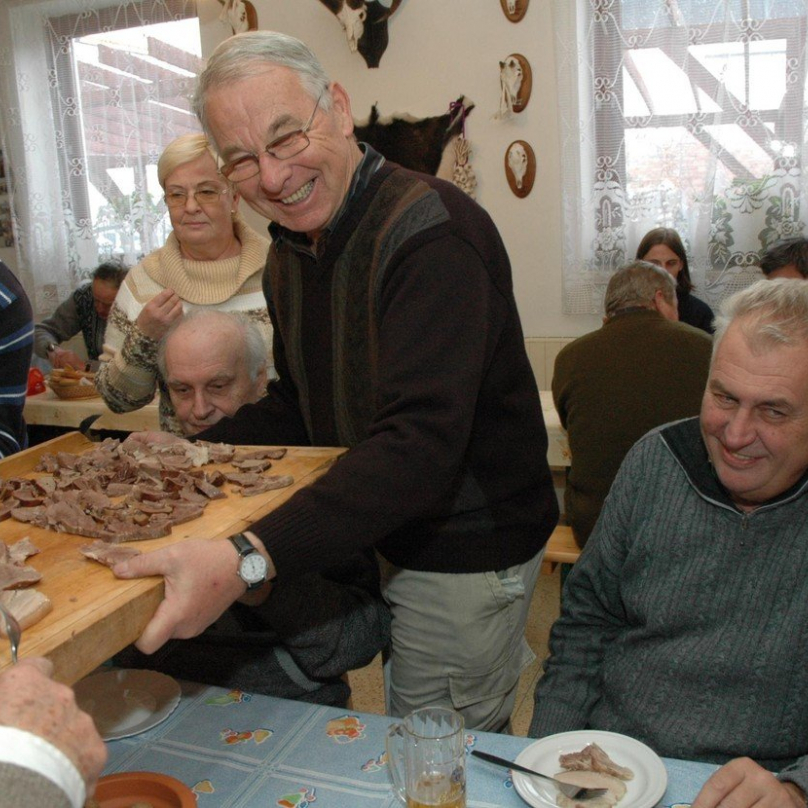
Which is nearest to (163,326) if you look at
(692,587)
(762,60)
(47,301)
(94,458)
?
(94,458)

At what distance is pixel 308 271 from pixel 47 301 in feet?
15.9

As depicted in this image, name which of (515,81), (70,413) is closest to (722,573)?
(70,413)

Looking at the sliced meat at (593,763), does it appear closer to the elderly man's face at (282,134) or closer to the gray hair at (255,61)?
the elderly man's face at (282,134)

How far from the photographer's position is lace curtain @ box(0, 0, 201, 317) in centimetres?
551

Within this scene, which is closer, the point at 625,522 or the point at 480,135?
the point at 625,522

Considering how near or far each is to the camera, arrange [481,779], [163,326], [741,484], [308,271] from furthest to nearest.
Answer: [163,326] → [308,271] → [741,484] → [481,779]

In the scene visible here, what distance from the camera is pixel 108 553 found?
1152 mm

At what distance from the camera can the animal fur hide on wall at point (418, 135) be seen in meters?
4.84

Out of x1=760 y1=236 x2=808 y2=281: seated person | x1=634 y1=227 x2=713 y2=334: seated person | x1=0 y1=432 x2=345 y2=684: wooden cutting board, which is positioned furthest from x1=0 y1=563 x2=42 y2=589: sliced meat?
x1=634 y1=227 x2=713 y2=334: seated person

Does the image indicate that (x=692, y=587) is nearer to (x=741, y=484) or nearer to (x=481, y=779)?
(x=741, y=484)

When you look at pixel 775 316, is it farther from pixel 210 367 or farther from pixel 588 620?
pixel 210 367

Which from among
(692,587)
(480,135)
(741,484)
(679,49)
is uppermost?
(679,49)

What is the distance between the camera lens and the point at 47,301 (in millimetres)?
5969

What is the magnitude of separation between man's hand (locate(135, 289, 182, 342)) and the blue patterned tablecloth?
1.06 m
